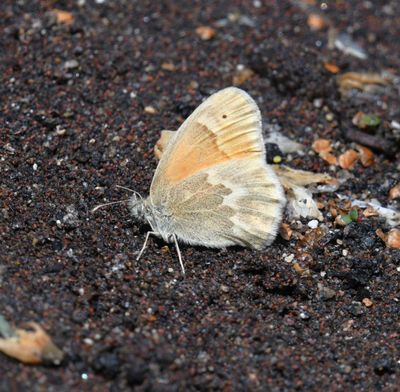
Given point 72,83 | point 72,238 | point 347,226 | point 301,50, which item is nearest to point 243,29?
point 301,50

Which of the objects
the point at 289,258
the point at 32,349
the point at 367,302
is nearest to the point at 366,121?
the point at 289,258

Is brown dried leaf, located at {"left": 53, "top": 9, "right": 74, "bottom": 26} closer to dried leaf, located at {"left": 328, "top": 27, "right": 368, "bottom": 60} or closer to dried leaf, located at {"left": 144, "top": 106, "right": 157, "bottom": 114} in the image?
dried leaf, located at {"left": 144, "top": 106, "right": 157, "bottom": 114}

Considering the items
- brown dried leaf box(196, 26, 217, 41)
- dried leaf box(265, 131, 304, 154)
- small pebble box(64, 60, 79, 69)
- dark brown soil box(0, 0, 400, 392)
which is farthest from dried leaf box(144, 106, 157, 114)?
brown dried leaf box(196, 26, 217, 41)

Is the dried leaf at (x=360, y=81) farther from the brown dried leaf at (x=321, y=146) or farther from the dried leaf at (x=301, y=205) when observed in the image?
the dried leaf at (x=301, y=205)

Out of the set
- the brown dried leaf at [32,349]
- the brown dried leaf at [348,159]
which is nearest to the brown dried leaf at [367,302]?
the brown dried leaf at [348,159]

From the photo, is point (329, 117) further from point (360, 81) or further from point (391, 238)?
point (391, 238)
